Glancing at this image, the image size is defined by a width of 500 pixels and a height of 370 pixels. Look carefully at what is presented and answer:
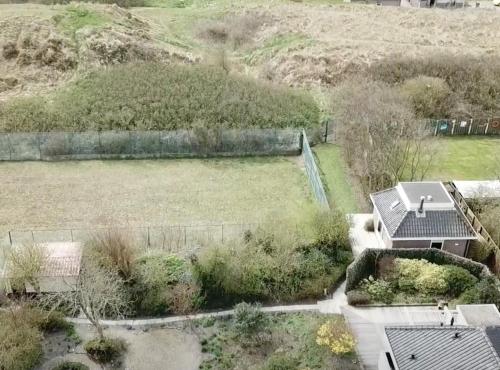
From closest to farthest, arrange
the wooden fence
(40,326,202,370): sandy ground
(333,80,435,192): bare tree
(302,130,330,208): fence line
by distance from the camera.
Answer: (40,326,202,370): sandy ground → the wooden fence → (302,130,330,208): fence line → (333,80,435,192): bare tree

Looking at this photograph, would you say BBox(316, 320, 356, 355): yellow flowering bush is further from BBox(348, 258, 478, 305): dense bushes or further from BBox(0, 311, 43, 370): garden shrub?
BBox(0, 311, 43, 370): garden shrub

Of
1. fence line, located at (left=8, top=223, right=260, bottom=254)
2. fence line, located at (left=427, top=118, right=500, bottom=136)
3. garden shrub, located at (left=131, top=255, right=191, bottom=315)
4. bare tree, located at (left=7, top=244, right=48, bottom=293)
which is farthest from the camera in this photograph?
fence line, located at (left=427, top=118, right=500, bottom=136)

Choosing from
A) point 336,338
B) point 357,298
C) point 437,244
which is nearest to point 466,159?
point 437,244

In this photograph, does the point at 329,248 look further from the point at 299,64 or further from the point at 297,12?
the point at 297,12

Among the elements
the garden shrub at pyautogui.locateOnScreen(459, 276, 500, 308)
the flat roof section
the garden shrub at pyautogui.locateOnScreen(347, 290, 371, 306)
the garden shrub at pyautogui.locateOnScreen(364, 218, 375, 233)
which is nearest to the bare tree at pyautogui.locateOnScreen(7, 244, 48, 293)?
the garden shrub at pyautogui.locateOnScreen(347, 290, 371, 306)

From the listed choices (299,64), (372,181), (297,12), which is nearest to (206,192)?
(372,181)
